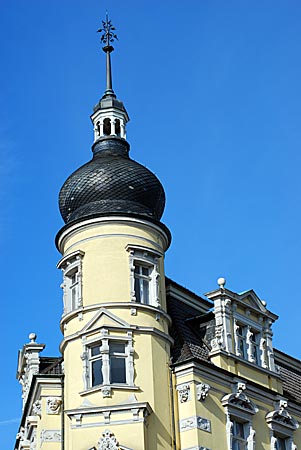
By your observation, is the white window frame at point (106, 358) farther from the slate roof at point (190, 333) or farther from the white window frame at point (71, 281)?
the slate roof at point (190, 333)

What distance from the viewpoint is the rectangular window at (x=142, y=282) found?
39.5 meters

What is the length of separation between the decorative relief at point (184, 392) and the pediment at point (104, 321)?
299 cm

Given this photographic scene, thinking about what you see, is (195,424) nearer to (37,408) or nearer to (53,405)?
(53,405)

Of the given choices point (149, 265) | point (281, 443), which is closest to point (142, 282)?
point (149, 265)

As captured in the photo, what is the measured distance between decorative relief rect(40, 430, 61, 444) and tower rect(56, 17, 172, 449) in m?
0.37

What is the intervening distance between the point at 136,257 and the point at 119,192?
2661 mm

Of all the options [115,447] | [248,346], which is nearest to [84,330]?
[115,447]

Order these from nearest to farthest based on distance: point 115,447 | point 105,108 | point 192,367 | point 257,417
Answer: point 115,447, point 192,367, point 257,417, point 105,108

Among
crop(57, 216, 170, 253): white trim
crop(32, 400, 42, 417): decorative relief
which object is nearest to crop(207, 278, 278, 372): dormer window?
crop(57, 216, 170, 253): white trim

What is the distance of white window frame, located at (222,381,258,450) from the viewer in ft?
128

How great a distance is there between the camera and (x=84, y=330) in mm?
38312

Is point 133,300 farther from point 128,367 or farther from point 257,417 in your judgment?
point 257,417

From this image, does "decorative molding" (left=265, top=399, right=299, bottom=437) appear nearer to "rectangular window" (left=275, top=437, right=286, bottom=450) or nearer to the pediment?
"rectangular window" (left=275, top=437, right=286, bottom=450)

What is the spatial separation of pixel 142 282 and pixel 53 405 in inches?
222
